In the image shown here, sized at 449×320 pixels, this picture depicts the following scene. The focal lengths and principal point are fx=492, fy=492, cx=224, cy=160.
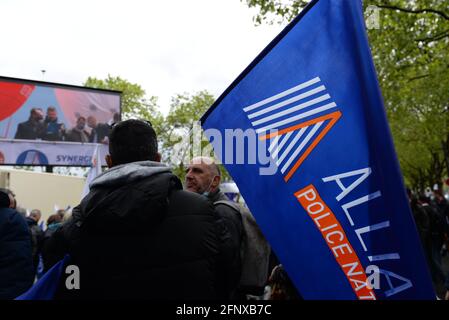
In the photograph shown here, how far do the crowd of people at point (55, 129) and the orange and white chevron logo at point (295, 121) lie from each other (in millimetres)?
12682

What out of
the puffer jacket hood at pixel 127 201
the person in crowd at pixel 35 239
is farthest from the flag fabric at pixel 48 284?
the person in crowd at pixel 35 239

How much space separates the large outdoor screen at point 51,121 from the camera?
13453 mm

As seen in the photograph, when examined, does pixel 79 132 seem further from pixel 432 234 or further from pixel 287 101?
pixel 287 101

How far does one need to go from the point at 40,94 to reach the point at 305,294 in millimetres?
13583

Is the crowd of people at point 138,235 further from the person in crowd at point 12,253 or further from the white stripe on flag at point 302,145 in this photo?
the person in crowd at point 12,253

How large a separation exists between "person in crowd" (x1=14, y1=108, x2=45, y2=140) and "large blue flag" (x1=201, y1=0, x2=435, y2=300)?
41.8 ft

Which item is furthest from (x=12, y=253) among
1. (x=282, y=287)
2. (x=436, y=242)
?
(x=436, y=242)

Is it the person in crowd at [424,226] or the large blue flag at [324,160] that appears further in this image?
the person in crowd at [424,226]

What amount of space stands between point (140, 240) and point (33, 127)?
1305 cm

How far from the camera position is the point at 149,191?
187 centimetres

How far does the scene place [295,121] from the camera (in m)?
1.92

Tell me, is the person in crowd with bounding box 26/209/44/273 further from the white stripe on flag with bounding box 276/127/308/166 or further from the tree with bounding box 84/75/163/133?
the tree with bounding box 84/75/163/133

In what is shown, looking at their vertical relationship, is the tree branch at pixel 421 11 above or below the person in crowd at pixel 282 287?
above
